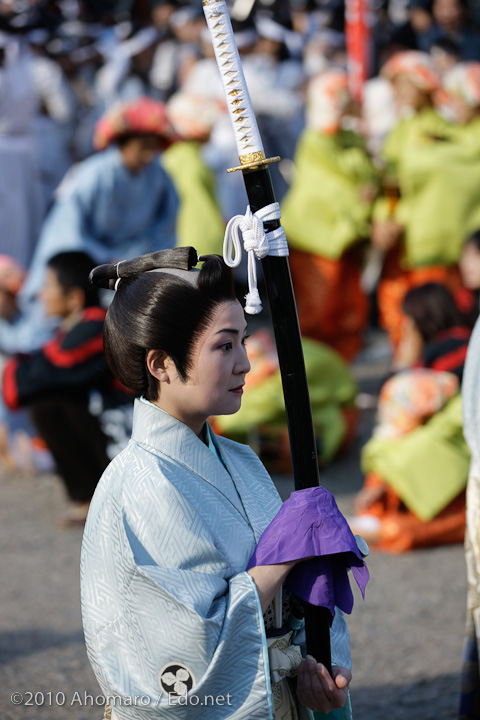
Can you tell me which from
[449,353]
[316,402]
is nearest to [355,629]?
[449,353]

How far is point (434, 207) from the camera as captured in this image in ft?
18.5

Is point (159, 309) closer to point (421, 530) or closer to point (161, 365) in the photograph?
point (161, 365)

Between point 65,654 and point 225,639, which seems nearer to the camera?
point 225,639

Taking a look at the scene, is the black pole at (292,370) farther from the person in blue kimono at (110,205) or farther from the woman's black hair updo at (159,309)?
the person in blue kimono at (110,205)

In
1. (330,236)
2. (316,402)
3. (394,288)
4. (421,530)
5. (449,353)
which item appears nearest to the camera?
(421,530)

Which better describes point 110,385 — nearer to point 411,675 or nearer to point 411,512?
point 411,512

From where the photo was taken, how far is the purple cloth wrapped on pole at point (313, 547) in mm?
1502

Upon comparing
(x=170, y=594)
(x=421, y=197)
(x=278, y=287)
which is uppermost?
(x=421, y=197)

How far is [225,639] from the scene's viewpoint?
4.82ft

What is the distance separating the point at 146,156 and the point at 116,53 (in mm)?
4403

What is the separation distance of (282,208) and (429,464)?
8.79 feet

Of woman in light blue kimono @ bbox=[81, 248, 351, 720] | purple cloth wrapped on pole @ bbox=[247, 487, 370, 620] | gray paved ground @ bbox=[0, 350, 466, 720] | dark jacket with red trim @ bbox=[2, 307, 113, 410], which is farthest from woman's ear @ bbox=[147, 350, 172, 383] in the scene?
dark jacket with red trim @ bbox=[2, 307, 113, 410]

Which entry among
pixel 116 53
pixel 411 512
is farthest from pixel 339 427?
pixel 116 53

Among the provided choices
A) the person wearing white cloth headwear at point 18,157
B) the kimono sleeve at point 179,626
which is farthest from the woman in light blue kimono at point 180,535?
the person wearing white cloth headwear at point 18,157
